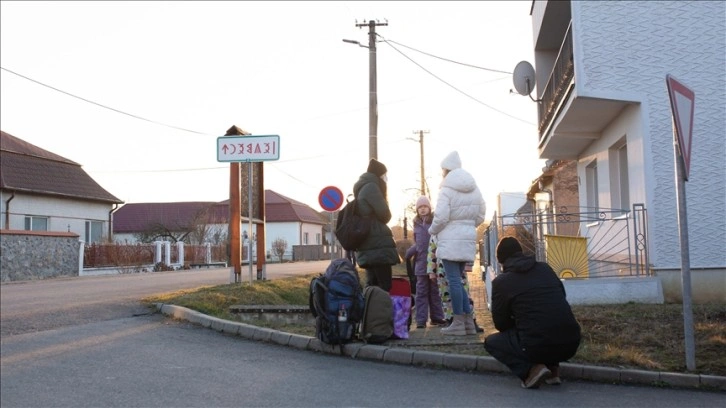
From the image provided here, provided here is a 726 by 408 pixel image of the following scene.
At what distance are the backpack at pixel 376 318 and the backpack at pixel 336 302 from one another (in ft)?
0.43

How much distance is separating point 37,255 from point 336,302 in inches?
876

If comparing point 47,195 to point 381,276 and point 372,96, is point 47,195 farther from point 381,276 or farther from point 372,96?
point 381,276

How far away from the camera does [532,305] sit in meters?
5.67

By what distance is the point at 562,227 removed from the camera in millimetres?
15984

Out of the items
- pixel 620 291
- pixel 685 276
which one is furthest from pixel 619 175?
pixel 685 276

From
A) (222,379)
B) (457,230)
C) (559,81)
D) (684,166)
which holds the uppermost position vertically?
(559,81)

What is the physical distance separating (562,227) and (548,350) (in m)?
10.9

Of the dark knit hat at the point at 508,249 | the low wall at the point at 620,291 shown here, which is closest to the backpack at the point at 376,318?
the dark knit hat at the point at 508,249

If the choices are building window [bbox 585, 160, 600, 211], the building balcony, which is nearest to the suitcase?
the building balcony

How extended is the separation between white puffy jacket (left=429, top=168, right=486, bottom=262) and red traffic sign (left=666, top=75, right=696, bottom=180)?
2.30 meters

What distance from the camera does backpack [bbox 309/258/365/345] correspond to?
23.7ft

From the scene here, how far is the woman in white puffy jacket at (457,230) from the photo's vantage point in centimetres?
761

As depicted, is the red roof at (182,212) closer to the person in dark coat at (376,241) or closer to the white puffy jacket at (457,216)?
the person in dark coat at (376,241)

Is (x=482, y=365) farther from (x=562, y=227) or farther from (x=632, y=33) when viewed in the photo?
(x=562, y=227)
